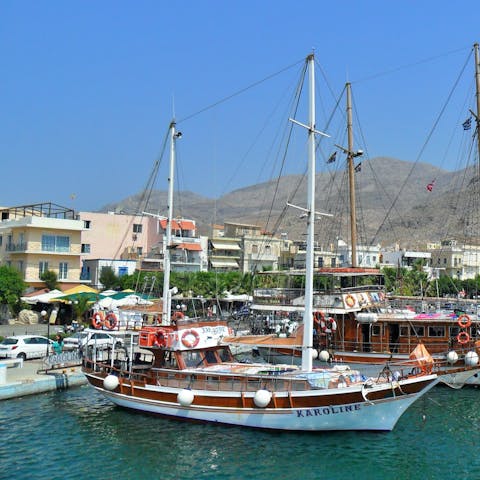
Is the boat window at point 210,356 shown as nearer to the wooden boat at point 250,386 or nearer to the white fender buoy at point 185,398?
the wooden boat at point 250,386

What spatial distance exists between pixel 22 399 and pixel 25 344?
712 centimetres

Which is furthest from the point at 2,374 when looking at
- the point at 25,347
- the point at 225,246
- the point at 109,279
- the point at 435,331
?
the point at 225,246

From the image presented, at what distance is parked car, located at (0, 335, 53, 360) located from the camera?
99.6 ft

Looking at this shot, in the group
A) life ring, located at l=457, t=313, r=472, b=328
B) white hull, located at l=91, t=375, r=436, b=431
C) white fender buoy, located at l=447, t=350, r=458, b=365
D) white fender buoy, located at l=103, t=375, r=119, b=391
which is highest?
life ring, located at l=457, t=313, r=472, b=328

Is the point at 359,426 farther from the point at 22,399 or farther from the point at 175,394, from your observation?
the point at 22,399

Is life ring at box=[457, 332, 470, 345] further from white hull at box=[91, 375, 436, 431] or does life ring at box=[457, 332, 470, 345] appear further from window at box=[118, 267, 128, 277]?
window at box=[118, 267, 128, 277]

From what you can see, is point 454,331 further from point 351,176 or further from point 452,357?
point 351,176

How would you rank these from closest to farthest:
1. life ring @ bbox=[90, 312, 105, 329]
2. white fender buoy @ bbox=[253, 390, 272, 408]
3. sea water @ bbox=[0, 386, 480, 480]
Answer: sea water @ bbox=[0, 386, 480, 480] → white fender buoy @ bbox=[253, 390, 272, 408] → life ring @ bbox=[90, 312, 105, 329]

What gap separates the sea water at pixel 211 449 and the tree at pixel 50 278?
31444 millimetres

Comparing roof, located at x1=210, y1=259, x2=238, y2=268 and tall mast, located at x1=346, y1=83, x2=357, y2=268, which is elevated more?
tall mast, located at x1=346, y1=83, x2=357, y2=268

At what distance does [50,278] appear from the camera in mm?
53719

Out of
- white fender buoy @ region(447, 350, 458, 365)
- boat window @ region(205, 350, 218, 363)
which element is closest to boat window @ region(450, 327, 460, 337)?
white fender buoy @ region(447, 350, 458, 365)

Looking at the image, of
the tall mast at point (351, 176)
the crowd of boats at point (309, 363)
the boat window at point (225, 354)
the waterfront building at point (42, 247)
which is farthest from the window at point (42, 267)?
the boat window at point (225, 354)

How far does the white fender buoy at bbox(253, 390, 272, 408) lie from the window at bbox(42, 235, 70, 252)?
133 feet
